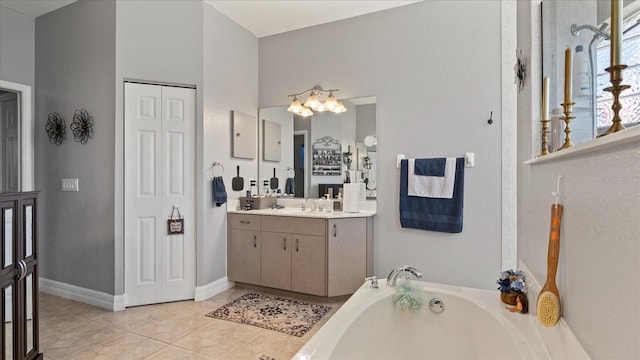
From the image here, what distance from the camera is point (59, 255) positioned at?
3.16 metres

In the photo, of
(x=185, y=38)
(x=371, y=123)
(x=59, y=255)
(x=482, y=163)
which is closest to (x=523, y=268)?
(x=482, y=163)

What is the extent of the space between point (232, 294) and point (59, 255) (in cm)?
178

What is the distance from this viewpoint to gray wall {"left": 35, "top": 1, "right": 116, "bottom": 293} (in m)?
2.85

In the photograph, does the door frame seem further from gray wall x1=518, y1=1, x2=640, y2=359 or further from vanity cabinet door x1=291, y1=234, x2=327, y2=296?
gray wall x1=518, y1=1, x2=640, y2=359

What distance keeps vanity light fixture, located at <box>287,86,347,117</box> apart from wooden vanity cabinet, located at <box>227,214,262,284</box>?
50.6 inches

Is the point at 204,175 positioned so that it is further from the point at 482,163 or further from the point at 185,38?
the point at 482,163

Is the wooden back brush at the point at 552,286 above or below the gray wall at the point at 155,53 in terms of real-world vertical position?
below

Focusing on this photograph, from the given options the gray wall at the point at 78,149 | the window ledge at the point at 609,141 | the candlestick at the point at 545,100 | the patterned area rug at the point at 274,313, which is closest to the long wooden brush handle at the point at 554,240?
the window ledge at the point at 609,141

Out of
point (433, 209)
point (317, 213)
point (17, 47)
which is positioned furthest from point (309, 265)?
point (17, 47)

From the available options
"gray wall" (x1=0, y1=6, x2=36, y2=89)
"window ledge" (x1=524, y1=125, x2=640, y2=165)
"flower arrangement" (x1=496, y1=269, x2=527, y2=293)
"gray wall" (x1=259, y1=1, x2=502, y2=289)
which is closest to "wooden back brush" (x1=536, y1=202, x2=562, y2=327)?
"window ledge" (x1=524, y1=125, x2=640, y2=165)

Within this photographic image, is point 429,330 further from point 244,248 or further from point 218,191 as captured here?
point 218,191

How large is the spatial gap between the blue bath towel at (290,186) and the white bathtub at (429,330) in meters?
1.91

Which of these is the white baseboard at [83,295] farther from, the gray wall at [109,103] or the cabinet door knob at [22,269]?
the cabinet door knob at [22,269]

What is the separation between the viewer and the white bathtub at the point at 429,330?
4.38ft
